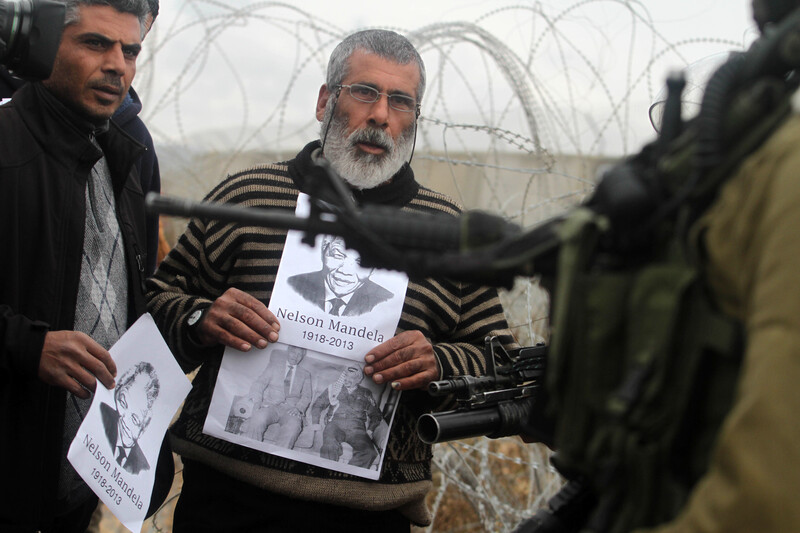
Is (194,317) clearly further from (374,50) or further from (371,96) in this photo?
(374,50)

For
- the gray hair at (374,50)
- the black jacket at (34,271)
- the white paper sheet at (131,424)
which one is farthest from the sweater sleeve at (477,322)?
the black jacket at (34,271)

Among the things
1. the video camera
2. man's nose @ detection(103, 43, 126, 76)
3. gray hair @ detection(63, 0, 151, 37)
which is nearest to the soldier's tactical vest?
the video camera

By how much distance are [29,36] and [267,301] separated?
0.98 metres

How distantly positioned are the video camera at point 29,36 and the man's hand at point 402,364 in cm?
123

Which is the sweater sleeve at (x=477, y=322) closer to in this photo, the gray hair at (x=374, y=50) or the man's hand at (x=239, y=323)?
the man's hand at (x=239, y=323)

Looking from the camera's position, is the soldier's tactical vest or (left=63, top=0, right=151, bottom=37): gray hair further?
(left=63, top=0, right=151, bottom=37): gray hair

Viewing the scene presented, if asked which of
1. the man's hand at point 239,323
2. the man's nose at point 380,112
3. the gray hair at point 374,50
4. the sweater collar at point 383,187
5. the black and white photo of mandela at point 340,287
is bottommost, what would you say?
the man's hand at point 239,323

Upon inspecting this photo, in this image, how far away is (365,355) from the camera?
90.4 inches

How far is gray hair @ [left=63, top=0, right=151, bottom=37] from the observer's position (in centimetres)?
256

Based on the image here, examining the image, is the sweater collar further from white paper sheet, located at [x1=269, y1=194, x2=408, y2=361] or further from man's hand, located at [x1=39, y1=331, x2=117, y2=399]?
man's hand, located at [x1=39, y1=331, x2=117, y2=399]

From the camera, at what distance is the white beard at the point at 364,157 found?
2.60 meters

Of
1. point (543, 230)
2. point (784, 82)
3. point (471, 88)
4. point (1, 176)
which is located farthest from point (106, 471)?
point (471, 88)

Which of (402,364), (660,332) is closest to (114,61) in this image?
(402,364)

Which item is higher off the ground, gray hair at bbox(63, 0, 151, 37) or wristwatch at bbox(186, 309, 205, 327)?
gray hair at bbox(63, 0, 151, 37)
